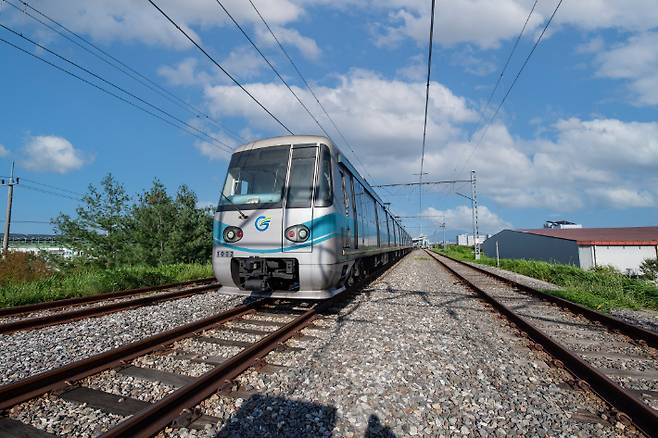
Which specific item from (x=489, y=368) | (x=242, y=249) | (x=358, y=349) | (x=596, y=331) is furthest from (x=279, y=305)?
(x=596, y=331)

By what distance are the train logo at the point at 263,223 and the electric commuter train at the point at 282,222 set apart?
2 cm

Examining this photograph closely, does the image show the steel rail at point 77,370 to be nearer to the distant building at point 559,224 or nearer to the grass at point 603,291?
the grass at point 603,291

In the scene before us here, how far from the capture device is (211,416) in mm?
2723

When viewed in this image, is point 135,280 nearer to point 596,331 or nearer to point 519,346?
point 519,346

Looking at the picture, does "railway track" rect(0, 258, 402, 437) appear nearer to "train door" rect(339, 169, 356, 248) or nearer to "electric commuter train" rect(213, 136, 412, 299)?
"electric commuter train" rect(213, 136, 412, 299)

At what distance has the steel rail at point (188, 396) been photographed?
2324 millimetres

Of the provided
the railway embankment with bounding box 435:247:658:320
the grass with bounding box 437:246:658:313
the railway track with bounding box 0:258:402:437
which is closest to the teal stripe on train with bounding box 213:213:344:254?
the railway track with bounding box 0:258:402:437

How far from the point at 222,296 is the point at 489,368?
6193 mm

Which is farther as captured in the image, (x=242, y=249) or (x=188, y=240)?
(x=188, y=240)

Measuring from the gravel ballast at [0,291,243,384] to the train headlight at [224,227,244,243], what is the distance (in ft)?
4.98

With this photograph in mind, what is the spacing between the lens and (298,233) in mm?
5750

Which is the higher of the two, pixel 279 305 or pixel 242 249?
pixel 242 249

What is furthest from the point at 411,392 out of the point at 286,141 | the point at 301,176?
the point at 286,141

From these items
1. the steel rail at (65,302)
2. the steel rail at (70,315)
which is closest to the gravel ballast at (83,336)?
the steel rail at (70,315)
